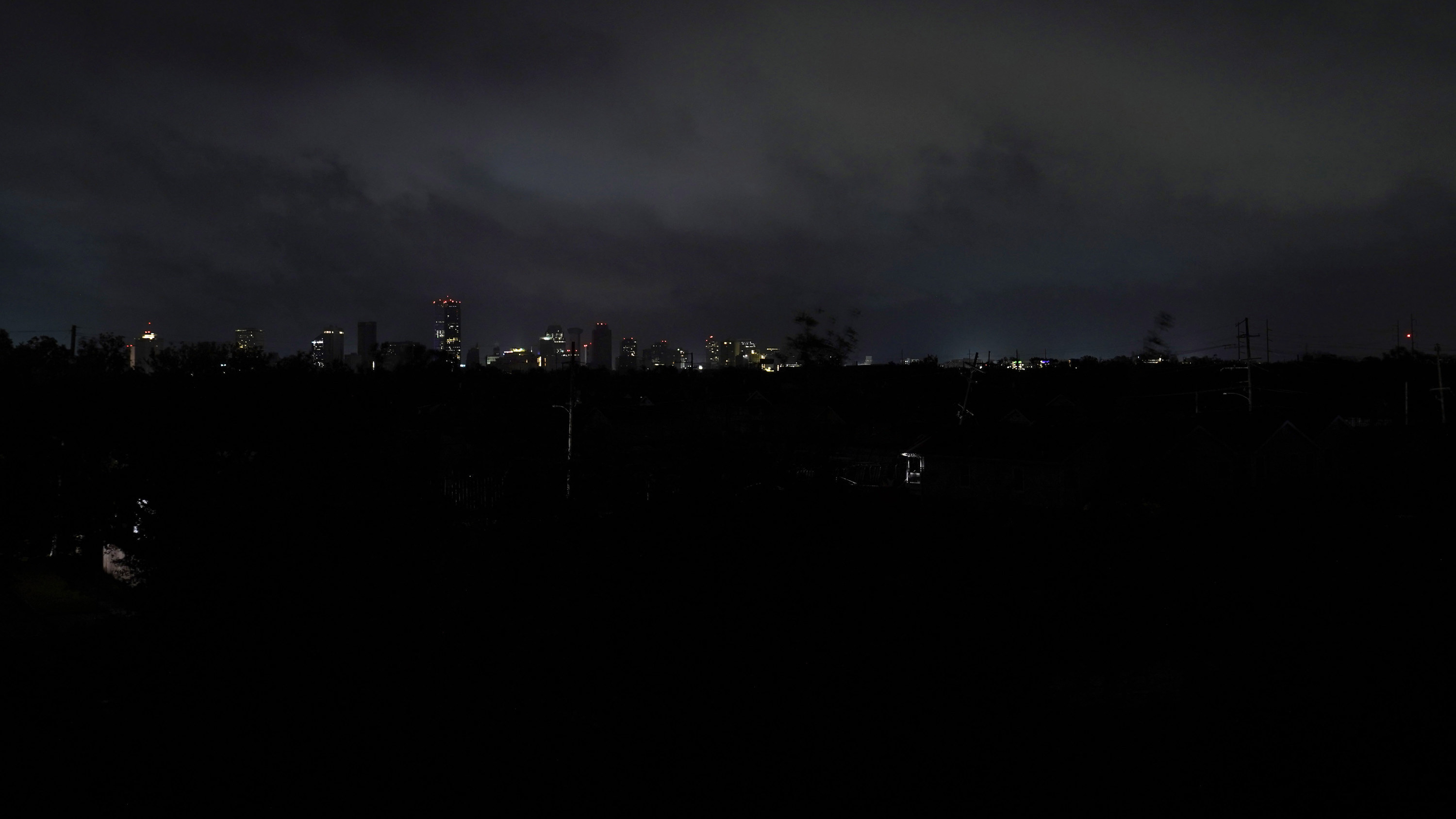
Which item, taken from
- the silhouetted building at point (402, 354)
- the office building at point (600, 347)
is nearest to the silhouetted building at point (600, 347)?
the office building at point (600, 347)

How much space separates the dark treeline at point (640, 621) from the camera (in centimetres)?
888

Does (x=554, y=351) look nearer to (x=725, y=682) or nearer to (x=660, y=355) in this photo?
(x=660, y=355)

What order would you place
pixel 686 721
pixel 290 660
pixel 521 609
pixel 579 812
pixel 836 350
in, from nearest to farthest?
pixel 579 812, pixel 290 660, pixel 686 721, pixel 521 609, pixel 836 350

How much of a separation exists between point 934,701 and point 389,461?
736cm

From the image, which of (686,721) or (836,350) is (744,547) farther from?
(836,350)

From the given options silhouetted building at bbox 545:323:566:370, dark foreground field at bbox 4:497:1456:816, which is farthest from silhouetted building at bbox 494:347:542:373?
dark foreground field at bbox 4:497:1456:816

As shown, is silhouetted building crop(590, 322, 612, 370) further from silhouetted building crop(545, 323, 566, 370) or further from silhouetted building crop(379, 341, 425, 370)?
silhouetted building crop(379, 341, 425, 370)

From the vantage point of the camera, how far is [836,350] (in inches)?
1000

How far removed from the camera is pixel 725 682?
11.0 meters

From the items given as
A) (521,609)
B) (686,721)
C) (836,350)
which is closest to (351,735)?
(521,609)

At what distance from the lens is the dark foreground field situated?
8.77 m

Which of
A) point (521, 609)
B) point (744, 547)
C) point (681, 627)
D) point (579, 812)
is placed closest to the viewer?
point (579, 812)

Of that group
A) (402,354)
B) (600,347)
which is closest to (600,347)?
(600,347)

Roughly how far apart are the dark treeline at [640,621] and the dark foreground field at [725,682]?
5 centimetres
